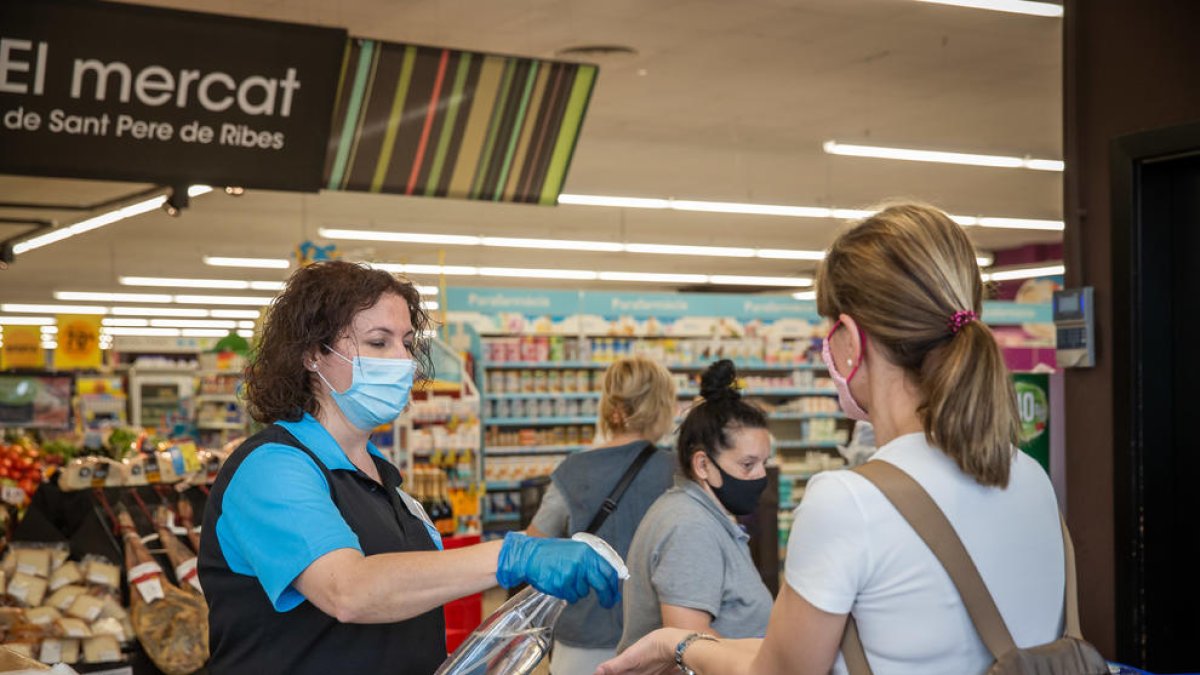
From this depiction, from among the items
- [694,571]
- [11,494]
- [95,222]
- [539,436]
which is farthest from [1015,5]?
[95,222]

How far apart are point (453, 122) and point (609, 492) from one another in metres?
2.49

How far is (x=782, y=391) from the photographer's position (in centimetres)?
1330

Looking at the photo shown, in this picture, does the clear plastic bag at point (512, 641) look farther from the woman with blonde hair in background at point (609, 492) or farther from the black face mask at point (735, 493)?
the woman with blonde hair in background at point (609, 492)

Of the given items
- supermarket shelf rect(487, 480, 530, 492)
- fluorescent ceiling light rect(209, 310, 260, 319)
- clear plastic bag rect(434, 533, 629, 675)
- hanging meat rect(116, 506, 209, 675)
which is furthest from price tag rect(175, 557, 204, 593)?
fluorescent ceiling light rect(209, 310, 260, 319)

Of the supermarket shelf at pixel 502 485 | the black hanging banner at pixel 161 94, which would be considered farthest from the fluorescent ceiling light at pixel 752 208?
the black hanging banner at pixel 161 94

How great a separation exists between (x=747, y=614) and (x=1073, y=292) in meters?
2.17

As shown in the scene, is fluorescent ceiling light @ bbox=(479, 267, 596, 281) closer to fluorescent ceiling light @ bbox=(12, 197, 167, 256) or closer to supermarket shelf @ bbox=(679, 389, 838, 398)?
fluorescent ceiling light @ bbox=(12, 197, 167, 256)

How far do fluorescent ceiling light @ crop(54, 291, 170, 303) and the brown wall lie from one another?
21303 mm

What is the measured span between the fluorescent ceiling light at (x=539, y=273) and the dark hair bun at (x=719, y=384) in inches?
660

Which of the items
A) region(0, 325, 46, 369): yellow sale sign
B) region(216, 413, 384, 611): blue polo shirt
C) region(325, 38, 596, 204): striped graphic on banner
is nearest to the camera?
region(216, 413, 384, 611): blue polo shirt

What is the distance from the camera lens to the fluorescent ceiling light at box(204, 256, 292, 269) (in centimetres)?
1880

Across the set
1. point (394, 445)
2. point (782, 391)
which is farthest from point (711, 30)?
point (782, 391)

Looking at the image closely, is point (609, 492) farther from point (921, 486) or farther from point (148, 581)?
point (921, 486)

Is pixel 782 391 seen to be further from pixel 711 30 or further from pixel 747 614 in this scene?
pixel 747 614
